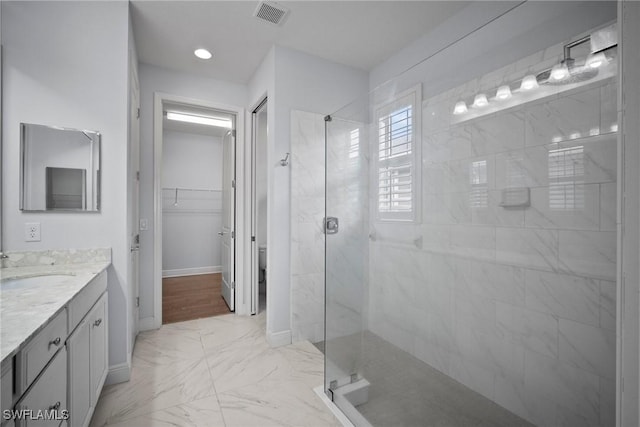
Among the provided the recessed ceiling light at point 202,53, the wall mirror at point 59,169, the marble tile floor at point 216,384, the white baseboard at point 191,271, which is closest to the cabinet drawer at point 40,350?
the marble tile floor at point 216,384

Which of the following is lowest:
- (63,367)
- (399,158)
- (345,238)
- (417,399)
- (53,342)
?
(417,399)

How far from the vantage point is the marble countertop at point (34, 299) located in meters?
0.78

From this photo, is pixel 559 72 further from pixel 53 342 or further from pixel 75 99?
pixel 75 99

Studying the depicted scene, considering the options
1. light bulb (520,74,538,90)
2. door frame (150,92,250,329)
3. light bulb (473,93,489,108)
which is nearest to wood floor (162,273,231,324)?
door frame (150,92,250,329)

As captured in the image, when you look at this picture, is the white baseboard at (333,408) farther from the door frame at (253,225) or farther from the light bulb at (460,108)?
the light bulb at (460,108)

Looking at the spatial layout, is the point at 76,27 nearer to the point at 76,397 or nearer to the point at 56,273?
the point at 56,273

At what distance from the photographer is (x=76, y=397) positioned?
3.99ft

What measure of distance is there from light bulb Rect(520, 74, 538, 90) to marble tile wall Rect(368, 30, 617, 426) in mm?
32

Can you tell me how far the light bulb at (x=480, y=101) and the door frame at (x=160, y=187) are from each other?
7.73 ft

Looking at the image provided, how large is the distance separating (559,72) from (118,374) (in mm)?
2941

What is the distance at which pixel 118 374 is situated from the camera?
74.1 inches

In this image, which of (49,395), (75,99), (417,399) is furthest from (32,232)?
(417,399)

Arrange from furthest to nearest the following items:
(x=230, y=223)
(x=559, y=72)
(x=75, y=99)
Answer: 1. (x=230, y=223)
2. (x=75, y=99)
3. (x=559, y=72)

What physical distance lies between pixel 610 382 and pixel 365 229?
1.30 meters
